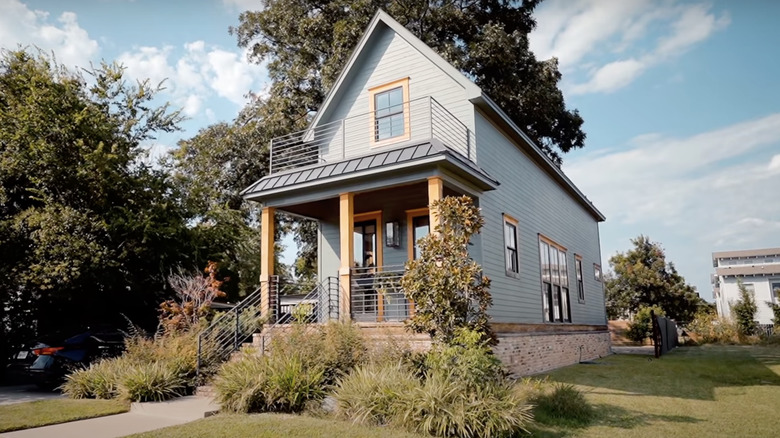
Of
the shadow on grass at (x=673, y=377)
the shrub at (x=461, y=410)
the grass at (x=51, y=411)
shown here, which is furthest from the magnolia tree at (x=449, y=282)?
the grass at (x=51, y=411)

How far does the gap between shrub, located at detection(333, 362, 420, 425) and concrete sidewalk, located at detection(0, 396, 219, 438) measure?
2239 millimetres

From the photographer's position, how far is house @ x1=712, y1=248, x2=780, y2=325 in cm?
4338

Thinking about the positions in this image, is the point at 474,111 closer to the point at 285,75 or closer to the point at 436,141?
the point at 436,141

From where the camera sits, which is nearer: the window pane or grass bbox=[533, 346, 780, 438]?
grass bbox=[533, 346, 780, 438]

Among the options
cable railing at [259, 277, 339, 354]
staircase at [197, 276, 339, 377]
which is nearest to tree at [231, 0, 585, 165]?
cable railing at [259, 277, 339, 354]

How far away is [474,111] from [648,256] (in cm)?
2788

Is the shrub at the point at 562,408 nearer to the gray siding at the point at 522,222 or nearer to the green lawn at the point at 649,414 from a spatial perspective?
the green lawn at the point at 649,414

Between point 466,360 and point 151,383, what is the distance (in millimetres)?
5752

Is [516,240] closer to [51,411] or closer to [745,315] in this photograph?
[51,411]

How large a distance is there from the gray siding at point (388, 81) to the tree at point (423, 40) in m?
6.42

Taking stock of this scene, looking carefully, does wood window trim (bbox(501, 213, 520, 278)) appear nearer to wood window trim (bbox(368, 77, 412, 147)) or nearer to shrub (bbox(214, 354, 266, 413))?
wood window trim (bbox(368, 77, 412, 147))

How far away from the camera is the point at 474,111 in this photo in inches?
478

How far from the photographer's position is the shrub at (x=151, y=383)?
→ 912 cm

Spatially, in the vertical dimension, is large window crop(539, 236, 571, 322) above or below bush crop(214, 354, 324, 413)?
above
